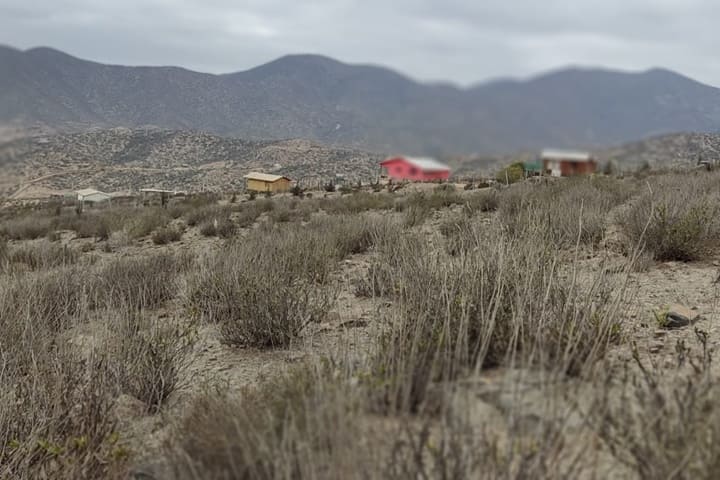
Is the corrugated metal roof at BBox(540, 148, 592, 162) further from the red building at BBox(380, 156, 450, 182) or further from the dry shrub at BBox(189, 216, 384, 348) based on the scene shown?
the dry shrub at BBox(189, 216, 384, 348)

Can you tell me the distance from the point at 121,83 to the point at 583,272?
18.0 ft

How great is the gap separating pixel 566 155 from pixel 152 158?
6510 millimetres

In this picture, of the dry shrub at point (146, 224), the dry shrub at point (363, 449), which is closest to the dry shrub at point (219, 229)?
the dry shrub at point (146, 224)

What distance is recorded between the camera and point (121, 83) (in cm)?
496

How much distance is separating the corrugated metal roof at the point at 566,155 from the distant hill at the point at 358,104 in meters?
0.04

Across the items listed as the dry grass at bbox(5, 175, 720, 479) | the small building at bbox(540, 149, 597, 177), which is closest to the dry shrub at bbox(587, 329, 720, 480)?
the dry grass at bbox(5, 175, 720, 479)

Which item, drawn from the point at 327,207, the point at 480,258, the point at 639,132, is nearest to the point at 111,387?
the point at 480,258

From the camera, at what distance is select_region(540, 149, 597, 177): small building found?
67.4 inches

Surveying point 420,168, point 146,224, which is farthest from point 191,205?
point 420,168

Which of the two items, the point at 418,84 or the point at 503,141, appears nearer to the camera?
the point at 503,141

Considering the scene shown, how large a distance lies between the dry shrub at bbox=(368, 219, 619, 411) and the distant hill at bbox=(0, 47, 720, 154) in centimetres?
88

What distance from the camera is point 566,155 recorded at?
1722mm

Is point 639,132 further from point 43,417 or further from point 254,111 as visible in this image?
point 43,417

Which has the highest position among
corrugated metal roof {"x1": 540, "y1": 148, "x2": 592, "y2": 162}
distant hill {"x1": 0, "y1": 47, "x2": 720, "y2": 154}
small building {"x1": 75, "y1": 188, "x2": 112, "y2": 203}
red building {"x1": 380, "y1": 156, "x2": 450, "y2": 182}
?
Result: distant hill {"x1": 0, "y1": 47, "x2": 720, "y2": 154}
